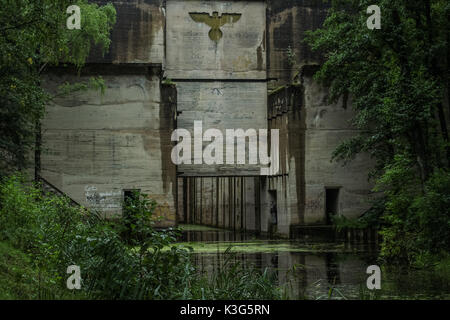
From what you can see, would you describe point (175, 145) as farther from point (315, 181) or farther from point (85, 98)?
point (315, 181)

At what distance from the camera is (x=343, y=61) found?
2122cm

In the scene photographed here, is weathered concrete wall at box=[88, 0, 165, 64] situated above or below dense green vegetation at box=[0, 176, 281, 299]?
above

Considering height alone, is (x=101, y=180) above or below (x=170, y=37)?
below

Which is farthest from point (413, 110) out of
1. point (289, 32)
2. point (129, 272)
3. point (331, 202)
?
point (289, 32)

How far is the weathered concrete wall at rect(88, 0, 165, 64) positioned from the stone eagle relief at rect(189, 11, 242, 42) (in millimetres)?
1805

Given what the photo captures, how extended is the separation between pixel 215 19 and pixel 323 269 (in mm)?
19108

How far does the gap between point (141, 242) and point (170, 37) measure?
23640mm

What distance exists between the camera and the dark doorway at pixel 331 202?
28648mm

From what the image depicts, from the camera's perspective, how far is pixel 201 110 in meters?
31.1

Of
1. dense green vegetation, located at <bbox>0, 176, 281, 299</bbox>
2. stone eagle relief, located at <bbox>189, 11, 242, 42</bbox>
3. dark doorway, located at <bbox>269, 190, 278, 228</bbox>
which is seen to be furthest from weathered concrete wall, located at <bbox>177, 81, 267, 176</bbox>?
dense green vegetation, located at <bbox>0, 176, 281, 299</bbox>

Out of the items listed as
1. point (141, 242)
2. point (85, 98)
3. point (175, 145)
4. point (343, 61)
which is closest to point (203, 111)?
point (175, 145)

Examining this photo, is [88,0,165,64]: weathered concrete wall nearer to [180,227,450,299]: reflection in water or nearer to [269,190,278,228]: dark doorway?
[269,190,278,228]: dark doorway

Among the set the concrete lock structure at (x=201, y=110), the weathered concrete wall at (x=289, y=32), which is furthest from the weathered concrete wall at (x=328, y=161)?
the weathered concrete wall at (x=289, y=32)

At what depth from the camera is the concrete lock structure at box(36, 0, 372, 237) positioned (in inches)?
1088
